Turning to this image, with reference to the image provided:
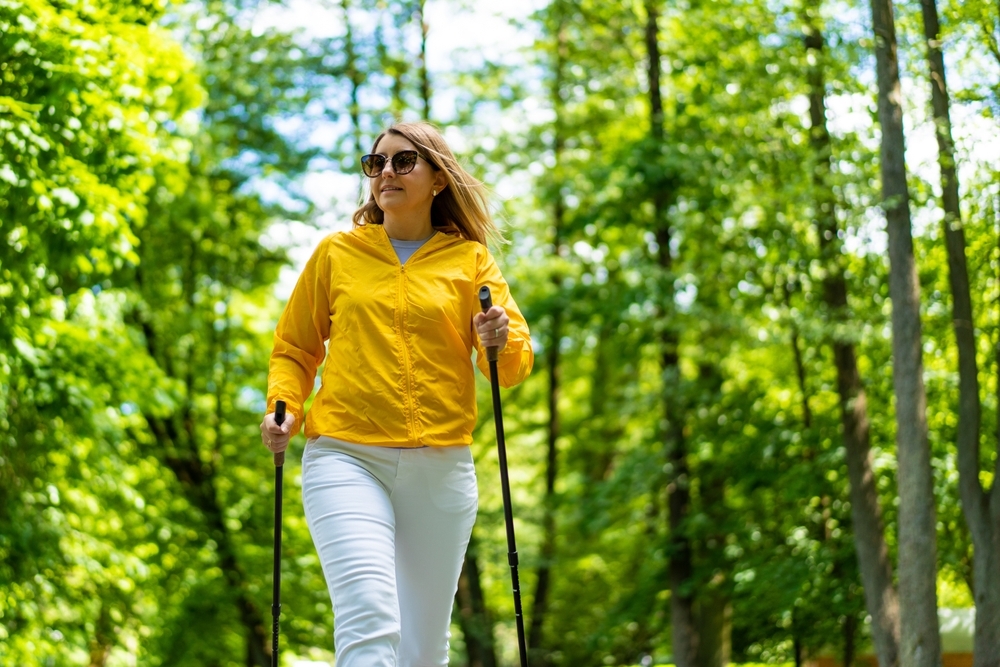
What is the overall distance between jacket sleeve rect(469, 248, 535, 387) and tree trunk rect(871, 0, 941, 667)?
15.9 ft

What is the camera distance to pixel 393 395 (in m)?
3.13

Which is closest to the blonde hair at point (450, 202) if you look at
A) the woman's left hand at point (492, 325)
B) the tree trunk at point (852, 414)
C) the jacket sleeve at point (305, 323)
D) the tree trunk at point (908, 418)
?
the jacket sleeve at point (305, 323)

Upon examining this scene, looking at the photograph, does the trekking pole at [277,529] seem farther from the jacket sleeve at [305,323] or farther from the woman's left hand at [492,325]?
the woman's left hand at [492,325]

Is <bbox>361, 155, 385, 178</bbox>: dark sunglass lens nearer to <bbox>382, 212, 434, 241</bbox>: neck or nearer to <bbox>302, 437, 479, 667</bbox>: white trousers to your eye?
<bbox>382, 212, 434, 241</bbox>: neck

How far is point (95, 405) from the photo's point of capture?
8.27 meters

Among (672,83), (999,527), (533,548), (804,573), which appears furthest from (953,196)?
(533,548)

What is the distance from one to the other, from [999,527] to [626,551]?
887 centimetres

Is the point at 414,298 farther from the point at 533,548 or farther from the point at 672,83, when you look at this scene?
the point at 533,548

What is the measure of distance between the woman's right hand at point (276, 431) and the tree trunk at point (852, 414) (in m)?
6.72

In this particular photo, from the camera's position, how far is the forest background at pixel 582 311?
7.57 m

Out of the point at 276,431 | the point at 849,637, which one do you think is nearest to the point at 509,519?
the point at 276,431

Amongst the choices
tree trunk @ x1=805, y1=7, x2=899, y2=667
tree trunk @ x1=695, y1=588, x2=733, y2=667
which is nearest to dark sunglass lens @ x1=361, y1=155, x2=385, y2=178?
tree trunk @ x1=805, y1=7, x2=899, y2=667

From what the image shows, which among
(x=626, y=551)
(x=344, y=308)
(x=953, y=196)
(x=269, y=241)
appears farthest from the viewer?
(x=626, y=551)

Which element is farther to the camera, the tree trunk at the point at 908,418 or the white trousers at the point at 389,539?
the tree trunk at the point at 908,418
